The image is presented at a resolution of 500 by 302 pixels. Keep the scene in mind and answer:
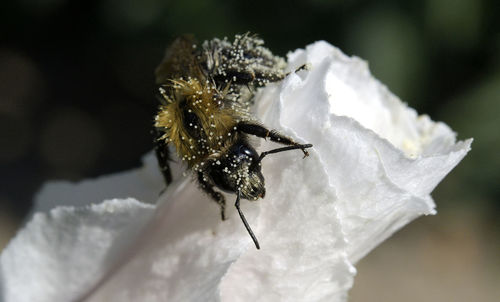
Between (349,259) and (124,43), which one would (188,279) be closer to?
(349,259)

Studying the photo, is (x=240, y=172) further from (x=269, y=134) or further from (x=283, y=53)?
(x=283, y=53)

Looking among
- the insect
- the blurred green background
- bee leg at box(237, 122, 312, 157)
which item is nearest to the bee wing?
the insect

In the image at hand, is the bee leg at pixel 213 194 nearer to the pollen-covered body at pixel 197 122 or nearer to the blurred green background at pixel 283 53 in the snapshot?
the pollen-covered body at pixel 197 122

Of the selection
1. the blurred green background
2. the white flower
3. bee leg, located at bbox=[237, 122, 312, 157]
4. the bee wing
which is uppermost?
the bee wing

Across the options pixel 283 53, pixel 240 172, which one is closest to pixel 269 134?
pixel 240 172

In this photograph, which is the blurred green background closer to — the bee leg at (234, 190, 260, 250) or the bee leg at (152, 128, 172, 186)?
the bee leg at (152, 128, 172, 186)

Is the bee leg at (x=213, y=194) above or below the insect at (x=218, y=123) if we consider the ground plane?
below

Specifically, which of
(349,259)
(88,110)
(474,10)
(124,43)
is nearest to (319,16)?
(474,10)

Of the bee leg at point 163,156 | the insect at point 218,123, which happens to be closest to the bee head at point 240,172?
the insect at point 218,123
